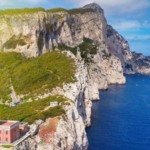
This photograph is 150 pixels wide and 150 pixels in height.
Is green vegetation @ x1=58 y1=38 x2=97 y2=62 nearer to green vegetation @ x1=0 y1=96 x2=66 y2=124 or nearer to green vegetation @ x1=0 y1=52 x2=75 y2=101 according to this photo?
green vegetation @ x1=0 y1=52 x2=75 y2=101

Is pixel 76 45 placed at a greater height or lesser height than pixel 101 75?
greater

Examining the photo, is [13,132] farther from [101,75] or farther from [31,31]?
[101,75]

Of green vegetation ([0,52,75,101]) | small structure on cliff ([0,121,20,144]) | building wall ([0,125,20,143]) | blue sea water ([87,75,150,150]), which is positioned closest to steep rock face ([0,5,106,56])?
green vegetation ([0,52,75,101])

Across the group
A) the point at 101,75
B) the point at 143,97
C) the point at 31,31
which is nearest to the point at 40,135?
the point at 31,31

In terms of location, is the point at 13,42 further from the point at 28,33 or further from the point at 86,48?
the point at 86,48

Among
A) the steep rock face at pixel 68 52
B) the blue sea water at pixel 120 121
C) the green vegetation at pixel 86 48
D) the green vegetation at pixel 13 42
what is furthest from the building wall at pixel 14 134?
the green vegetation at pixel 86 48
